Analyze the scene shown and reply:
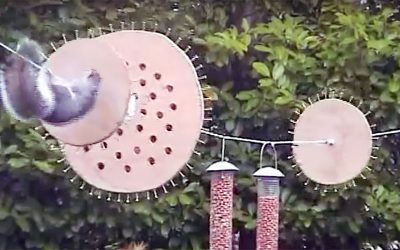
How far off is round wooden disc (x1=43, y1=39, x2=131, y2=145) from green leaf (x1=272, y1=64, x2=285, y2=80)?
1002 mm

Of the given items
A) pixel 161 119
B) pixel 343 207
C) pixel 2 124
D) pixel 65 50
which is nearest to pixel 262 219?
pixel 161 119

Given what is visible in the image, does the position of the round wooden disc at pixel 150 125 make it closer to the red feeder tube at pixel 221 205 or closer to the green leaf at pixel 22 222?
the red feeder tube at pixel 221 205

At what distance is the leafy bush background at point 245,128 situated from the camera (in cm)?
240

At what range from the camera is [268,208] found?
179 centimetres

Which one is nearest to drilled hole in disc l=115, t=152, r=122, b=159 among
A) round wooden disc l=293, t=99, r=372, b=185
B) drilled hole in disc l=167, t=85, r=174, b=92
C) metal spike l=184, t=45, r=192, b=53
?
drilled hole in disc l=167, t=85, r=174, b=92

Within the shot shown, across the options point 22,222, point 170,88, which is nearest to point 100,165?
point 170,88

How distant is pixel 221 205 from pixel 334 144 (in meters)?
0.32

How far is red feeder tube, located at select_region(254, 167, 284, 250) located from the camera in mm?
1773

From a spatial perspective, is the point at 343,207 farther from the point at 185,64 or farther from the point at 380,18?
the point at 185,64

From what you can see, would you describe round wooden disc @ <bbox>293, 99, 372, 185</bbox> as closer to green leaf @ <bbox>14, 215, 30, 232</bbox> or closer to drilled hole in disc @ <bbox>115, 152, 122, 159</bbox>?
drilled hole in disc @ <bbox>115, 152, 122, 159</bbox>

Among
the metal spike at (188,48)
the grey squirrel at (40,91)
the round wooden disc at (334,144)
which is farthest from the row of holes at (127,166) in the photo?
the metal spike at (188,48)

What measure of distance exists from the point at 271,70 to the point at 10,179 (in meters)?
0.78

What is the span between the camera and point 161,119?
1.65 m

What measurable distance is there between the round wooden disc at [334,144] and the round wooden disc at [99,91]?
23.8 inches
